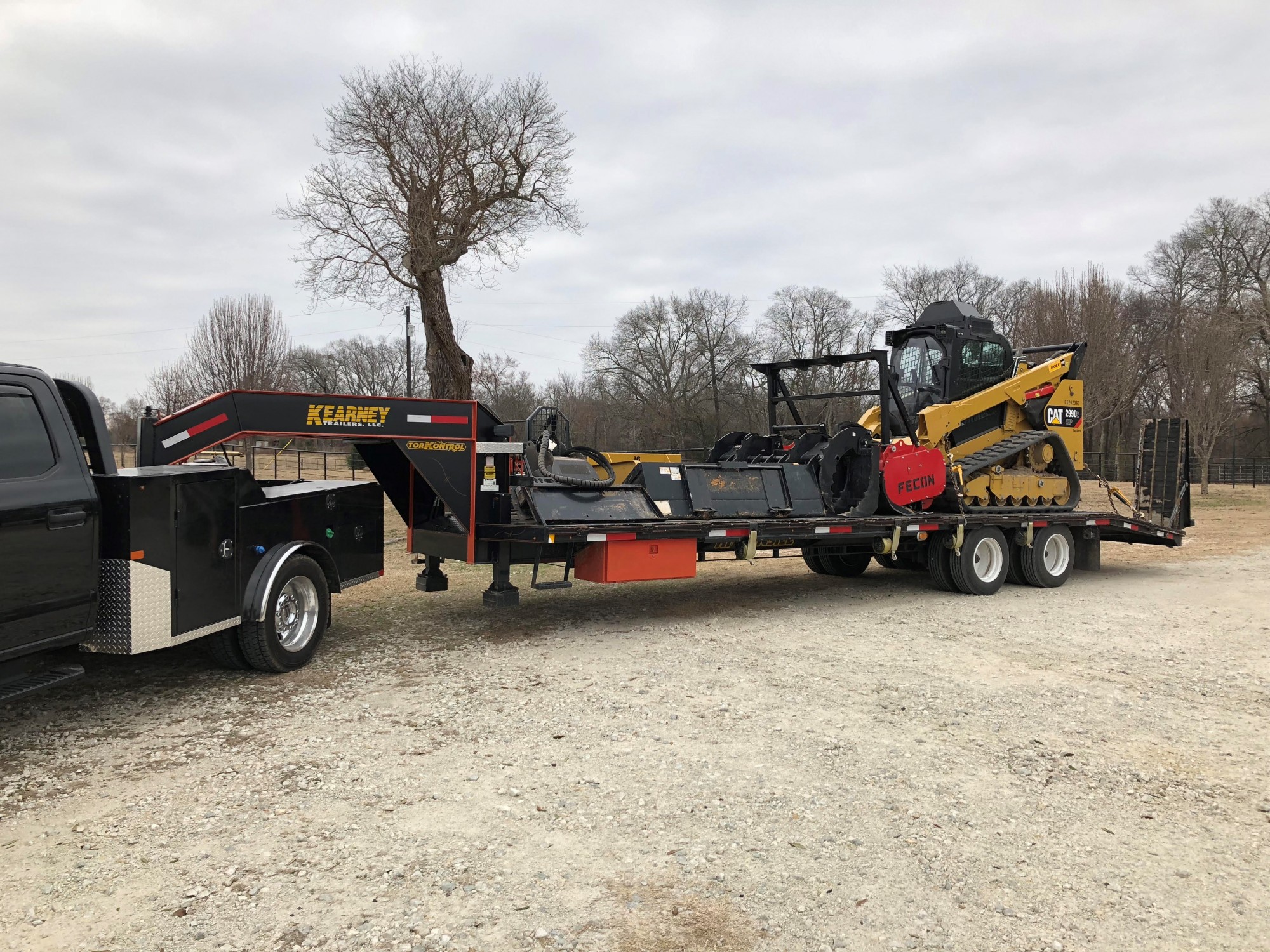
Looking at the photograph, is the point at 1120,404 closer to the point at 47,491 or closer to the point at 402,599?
the point at 402,599

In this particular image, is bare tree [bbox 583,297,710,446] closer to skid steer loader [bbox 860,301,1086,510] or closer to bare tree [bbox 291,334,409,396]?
bare tree [bbox 291,334,409,396]

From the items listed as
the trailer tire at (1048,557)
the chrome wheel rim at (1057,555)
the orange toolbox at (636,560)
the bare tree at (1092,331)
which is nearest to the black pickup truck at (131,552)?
the orange toolbox at (636,560)

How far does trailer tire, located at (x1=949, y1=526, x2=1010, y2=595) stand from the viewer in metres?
10.6

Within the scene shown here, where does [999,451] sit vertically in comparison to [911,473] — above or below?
above

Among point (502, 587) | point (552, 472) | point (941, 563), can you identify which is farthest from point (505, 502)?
point (941, 563)

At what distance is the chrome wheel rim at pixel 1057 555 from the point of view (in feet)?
37.7

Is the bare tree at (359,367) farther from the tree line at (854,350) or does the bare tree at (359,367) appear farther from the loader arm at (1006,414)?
the loader arm at (1006,414)

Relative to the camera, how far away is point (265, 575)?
6188 millimetres

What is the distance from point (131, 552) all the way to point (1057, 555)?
1073 cm

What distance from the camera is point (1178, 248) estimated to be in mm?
45125

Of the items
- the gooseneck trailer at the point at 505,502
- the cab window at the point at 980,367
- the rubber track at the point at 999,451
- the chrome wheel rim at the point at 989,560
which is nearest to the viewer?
the gooseneck trailer at the point at 505,502

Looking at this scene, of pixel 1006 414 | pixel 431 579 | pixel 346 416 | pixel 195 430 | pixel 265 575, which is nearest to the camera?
pixel 265 575

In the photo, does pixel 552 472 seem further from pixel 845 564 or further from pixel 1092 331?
pixel 1092 331

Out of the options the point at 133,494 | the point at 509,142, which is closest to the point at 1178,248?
the point at 509,142
